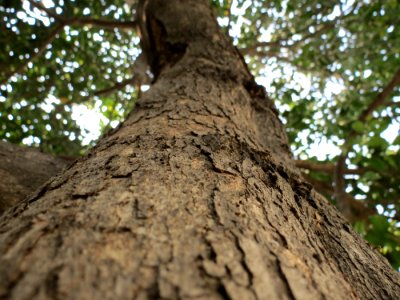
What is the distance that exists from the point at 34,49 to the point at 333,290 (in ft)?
13.7

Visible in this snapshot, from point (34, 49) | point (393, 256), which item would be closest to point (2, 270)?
point (393, 256)

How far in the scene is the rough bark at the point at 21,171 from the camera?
1515 mm

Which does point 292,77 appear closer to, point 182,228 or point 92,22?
point 92,22

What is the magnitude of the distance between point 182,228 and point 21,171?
1320mm

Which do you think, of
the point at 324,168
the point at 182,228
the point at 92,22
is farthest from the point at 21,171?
the point at 324,168

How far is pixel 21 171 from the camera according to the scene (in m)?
1.64

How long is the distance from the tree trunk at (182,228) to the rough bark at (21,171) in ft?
2.20

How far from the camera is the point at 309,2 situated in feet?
13.4

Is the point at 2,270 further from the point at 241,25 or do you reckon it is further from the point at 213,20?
the point at 241,25

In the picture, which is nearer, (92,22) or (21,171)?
(21,171)

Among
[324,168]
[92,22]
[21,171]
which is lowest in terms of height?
[21,171]

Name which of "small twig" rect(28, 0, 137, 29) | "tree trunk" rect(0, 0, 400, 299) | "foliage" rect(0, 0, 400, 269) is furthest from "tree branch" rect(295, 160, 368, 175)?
"tree trunk" rect(0, 0, 400, 299)

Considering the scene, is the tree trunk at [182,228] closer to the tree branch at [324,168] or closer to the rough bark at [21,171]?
the rough bark at [21,171]

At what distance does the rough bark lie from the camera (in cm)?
151
